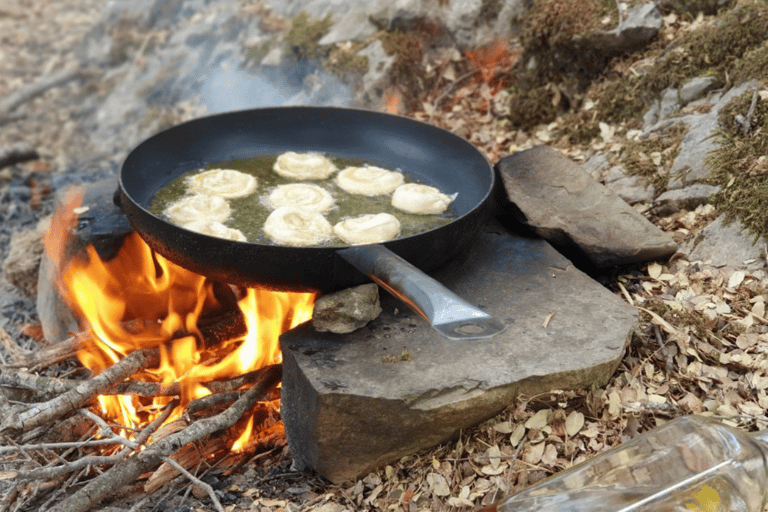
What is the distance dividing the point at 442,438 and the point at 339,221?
140 centimetres

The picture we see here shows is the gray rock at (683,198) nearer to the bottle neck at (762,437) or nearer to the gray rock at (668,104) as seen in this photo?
the gray rock at (668,104)

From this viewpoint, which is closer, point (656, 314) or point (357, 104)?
point (656, 314)

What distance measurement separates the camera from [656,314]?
3.47 m

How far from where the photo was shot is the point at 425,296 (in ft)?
8.11

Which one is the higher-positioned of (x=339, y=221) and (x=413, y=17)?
(x=413, y=17)

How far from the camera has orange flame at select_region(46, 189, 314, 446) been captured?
3.78 metres

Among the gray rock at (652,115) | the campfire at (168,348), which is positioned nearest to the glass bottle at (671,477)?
the campfire at (168,348)

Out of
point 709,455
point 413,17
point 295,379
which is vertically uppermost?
point 413,17

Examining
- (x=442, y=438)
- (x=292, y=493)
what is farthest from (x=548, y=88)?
(x=292, y=493)

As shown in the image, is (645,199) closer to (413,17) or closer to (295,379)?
(295,379)

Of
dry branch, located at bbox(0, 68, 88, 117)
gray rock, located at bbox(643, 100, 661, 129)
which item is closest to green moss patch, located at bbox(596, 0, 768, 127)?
gray rock, located at bbox(643, 100, 661, 129)

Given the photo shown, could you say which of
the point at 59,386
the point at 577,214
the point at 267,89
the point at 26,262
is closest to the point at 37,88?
the point at 267,89

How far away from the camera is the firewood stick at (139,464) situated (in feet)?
9.86

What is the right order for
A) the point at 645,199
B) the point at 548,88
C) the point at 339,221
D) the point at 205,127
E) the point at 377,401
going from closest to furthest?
1. the point at 377,401
2. the point at 339,221
3. the point at 645,199
4. the point at 205,127
5. the point at 548,88
